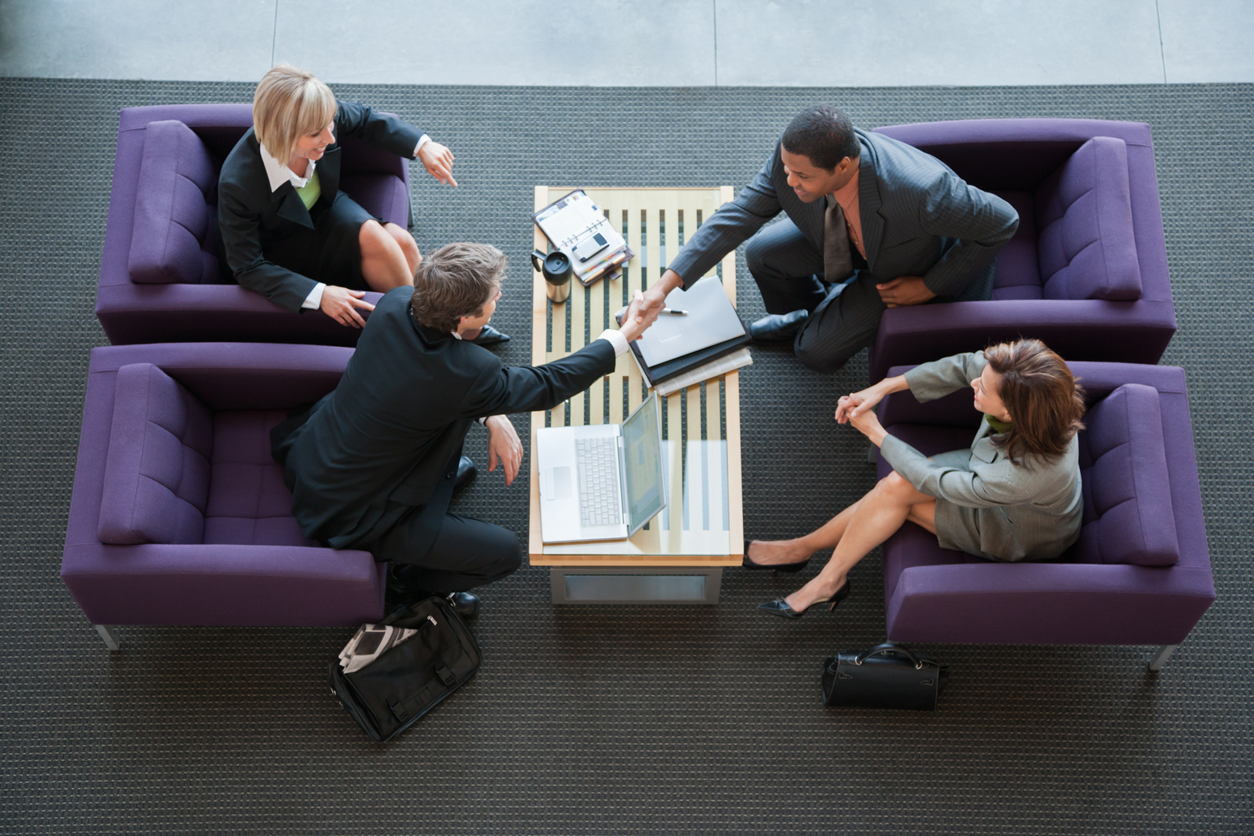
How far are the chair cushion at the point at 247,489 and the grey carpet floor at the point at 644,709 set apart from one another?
19.1 inches

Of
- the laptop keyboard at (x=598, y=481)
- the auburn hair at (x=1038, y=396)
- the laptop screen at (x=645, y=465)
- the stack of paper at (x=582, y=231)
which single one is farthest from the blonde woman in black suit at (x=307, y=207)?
the auburn hair at (x=1038, y=396)

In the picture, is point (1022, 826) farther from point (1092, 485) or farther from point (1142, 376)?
point (1142, 376)

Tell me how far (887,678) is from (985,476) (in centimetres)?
77

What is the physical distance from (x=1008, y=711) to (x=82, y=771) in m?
2.86

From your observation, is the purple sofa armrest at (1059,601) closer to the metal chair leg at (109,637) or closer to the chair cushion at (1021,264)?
the chair cushion at (1021,264)

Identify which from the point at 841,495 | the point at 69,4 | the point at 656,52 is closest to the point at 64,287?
the point at 69,4

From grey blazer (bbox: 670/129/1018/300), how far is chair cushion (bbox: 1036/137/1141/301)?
225 mm

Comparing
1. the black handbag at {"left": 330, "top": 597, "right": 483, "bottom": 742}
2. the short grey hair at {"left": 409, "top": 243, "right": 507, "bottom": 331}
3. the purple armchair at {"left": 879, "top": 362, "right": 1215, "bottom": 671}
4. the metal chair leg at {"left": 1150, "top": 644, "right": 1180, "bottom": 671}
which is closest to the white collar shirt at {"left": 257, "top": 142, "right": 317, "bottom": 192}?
the short grey hair at {"left": 409, "top": 243, "right": 507, "bottom": 331}

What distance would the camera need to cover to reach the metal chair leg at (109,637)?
9.73ft

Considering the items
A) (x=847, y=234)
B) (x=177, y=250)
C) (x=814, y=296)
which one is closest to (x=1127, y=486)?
(x=847, y=234)

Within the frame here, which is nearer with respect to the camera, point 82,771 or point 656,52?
point 82,771

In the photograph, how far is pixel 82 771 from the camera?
2914mm

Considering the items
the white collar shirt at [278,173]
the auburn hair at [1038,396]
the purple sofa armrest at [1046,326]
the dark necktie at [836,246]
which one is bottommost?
the auburn hair at [1038,396]

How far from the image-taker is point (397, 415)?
2447 mm
